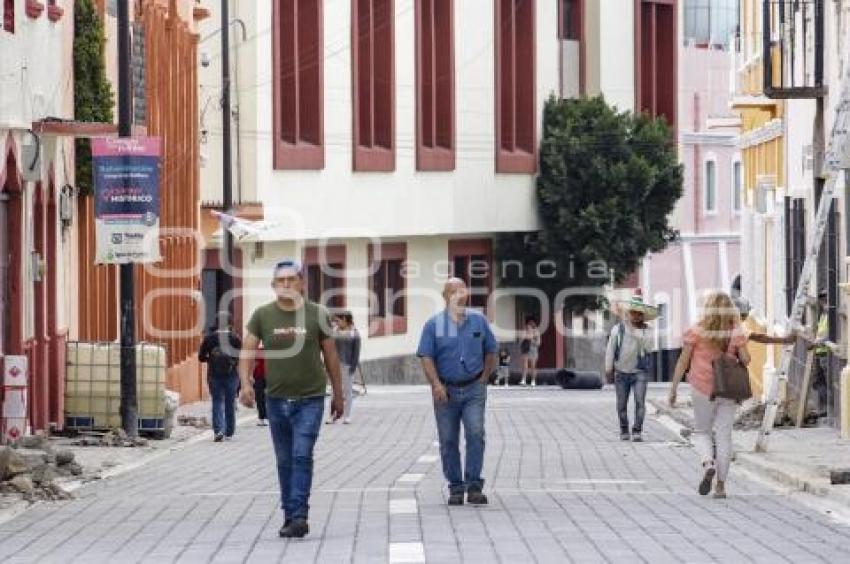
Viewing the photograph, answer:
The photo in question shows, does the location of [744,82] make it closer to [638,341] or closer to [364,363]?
[638,341]

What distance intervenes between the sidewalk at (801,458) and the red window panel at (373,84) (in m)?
28.0

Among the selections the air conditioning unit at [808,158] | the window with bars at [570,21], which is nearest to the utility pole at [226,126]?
the air conditioning unit at [808,158]

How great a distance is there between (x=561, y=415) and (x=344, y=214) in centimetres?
1799

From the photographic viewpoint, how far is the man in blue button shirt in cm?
1994

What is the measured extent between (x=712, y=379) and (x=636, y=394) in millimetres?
10972

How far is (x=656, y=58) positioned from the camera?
7156 cm

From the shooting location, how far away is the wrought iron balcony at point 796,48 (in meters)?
32.0

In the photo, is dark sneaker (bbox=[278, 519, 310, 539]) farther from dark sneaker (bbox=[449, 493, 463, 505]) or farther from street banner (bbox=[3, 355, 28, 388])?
street banner (bbox=[3, 355, 28, 388])

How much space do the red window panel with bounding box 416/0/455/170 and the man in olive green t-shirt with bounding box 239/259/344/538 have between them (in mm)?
44426

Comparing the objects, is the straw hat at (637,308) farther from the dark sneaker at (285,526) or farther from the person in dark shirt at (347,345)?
the dark sneaker at (285,526)

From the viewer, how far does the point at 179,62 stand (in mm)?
46750

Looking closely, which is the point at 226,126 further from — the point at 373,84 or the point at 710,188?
the point at 710,188

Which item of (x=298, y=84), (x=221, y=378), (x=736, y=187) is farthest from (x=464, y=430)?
(x=736, y=187)

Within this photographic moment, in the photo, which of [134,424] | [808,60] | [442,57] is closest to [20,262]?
[134,424]
